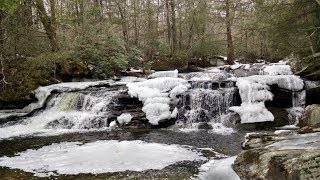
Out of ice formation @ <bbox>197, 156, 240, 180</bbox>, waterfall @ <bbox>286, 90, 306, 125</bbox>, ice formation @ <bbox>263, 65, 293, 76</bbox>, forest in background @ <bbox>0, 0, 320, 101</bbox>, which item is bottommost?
ice formation @ <bbox>197, 156, 240, 180</bbox>

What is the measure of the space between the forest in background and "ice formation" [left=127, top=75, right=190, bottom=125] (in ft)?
10.9

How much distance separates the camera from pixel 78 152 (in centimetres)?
889

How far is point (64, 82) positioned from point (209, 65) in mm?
10210

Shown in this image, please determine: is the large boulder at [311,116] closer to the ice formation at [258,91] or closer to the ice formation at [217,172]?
the ice formation at [258,91]

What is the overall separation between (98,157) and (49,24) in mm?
10040

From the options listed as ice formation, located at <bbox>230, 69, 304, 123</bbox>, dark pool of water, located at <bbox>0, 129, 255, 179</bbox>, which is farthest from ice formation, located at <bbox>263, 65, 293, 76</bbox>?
dark pool of water, located at <bbox>0, 129, 255, 179</bbox>

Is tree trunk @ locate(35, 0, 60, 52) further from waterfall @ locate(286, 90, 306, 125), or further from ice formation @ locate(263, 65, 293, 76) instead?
waterfall @ locate(286, 90, 306, 125)

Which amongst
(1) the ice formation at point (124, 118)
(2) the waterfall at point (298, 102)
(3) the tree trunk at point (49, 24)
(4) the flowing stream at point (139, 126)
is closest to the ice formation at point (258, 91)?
(4) the flowing stream at point (139, 126)

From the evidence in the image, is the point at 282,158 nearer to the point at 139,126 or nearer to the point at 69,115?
the point at 139,126

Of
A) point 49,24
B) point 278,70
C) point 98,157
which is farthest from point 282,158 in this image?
point 49,24

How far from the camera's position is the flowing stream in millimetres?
7523

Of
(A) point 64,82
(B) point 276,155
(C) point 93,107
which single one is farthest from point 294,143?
(A) point 64,82

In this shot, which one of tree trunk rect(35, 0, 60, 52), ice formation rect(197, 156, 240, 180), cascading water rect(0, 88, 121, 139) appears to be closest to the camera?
ice formation rect(197, 156, 240, 180)

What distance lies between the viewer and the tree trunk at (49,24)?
16125 millimetres
